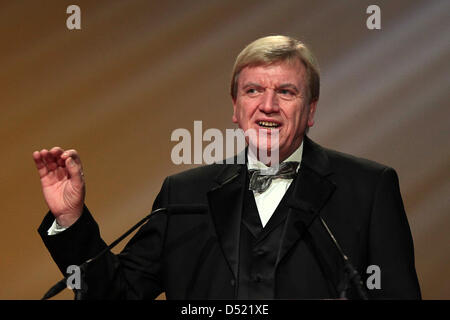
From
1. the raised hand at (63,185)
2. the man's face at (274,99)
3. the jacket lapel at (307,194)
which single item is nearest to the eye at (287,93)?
the man's face at (274,99)

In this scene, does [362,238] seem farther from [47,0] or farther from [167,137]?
[47,0]

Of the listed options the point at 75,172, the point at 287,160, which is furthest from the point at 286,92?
the point at 75,172

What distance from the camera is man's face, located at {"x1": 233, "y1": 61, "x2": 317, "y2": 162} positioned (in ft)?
5.90

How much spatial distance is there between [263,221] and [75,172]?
19.6 inches

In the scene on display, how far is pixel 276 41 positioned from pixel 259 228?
49 centimetres

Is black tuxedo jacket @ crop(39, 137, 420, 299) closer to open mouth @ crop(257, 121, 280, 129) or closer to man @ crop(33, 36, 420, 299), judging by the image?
man @ crop(33, 36, 420, 299)

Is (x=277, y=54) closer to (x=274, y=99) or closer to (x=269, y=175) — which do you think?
(x=274, y=99)

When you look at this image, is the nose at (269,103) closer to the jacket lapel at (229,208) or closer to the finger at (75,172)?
the jacket lapel at (229,208)

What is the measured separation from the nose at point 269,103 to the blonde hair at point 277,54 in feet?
0.26

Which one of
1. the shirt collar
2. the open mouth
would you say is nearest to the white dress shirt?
the shirt collar

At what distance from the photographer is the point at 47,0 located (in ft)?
8.78

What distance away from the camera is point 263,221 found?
1770mm
